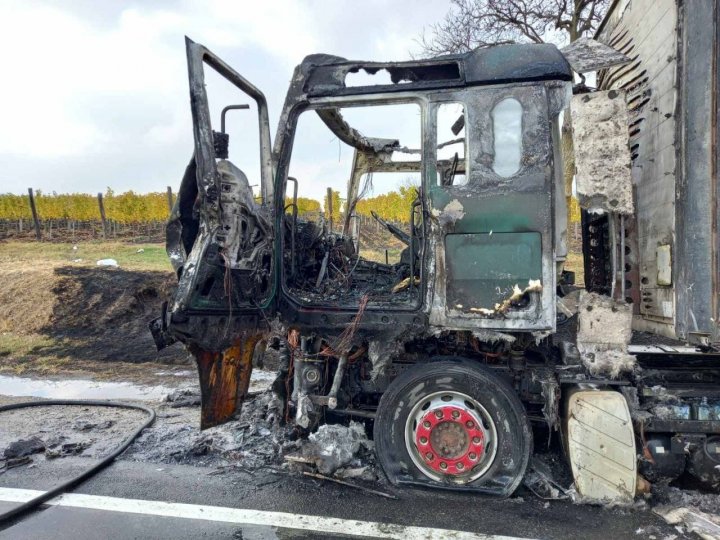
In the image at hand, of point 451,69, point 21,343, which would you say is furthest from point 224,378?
point 21,343

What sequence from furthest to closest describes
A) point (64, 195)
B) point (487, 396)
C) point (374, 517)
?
point (64, 195), point (487, 396), point (374, 517)

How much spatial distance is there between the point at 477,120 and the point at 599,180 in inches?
34.9

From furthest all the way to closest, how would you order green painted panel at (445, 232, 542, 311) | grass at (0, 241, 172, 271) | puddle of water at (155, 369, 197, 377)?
grass at (0, 241, 172, 271)
puddle of water at (155, 369, 197, 377)
green painted panel at (445, 232, 542, 311)

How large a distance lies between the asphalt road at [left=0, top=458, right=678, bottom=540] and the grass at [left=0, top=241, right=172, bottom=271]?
981 cm

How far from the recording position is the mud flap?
11.3 feet

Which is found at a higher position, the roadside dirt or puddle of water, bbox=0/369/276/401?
the roadside dirt

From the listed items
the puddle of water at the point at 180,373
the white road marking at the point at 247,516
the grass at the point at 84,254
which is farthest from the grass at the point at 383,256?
the grass at the point at 84,254

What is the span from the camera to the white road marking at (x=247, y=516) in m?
2.97

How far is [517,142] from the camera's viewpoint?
10.6ft

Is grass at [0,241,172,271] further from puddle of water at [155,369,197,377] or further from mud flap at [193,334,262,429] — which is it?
mud flap at [193,334,262,429]

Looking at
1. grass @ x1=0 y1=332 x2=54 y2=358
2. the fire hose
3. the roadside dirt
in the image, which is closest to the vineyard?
the roadside dirt

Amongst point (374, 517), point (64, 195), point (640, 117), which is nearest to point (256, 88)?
point (640, 117)

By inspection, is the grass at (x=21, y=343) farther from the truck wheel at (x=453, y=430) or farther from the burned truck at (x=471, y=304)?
the truck wheel at (x=453, y=430)

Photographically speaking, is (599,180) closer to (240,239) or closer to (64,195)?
(240,239)
